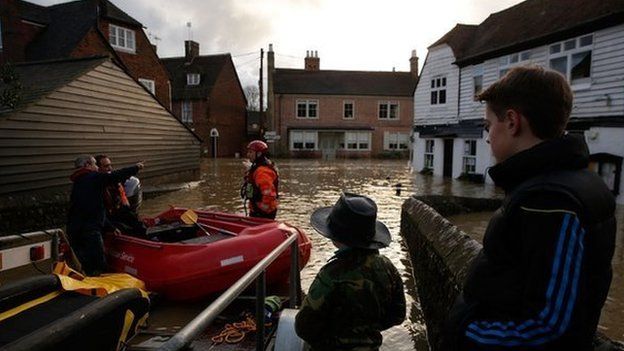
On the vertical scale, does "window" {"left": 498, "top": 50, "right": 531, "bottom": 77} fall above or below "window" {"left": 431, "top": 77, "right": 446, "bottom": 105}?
above

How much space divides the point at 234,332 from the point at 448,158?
19.6 meters

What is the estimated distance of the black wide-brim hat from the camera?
7.91 feet

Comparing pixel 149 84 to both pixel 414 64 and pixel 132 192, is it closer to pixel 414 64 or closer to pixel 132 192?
pixel 132 192

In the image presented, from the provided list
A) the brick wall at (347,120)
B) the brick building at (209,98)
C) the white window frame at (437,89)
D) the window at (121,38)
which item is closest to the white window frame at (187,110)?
the brick building at (209,98)

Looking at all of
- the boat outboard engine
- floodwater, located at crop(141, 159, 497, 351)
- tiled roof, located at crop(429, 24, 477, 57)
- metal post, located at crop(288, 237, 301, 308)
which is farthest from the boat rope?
tiled roof, located at crop(429, 24, 477, 57)

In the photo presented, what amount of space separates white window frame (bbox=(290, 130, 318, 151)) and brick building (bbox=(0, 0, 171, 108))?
1681cm

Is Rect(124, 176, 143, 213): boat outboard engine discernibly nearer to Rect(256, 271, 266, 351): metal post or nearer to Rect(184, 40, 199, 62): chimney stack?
Result: Rect(256, 271, 266, 351): metal post

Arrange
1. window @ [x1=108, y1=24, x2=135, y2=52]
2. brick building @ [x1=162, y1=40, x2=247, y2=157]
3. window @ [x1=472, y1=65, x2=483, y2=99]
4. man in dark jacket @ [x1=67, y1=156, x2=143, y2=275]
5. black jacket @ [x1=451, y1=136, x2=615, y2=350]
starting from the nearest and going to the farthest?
black jacket @ [x1=451, y1=136, x2=615, y2=350], man in dark jacket @ [x1=67, y1=156, x2=143, y2=275], window @ [x1=472, y1=65, x2=483, y2=99], window @ [x1=108, y1=24, x2=135, y2=52], brick building @ [x1=162, y1=40, x2=247, y2=157]

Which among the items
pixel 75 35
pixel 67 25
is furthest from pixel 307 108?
pixel 75 35

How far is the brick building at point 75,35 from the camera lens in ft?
67.4

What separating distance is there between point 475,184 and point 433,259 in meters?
14.9

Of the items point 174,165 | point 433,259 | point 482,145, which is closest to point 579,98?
point 482,145

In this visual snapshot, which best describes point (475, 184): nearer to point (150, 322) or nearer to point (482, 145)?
point (482, 145)

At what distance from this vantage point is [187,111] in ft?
133
